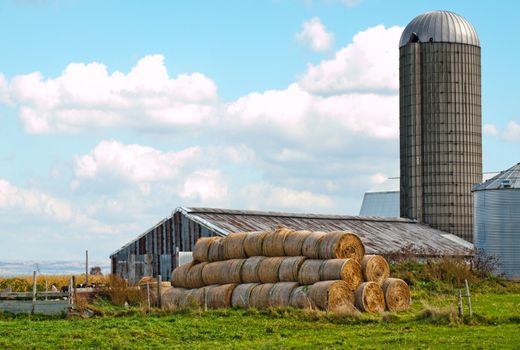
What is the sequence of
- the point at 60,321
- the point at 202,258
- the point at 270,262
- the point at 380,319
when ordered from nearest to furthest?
1. the point at 380,319
2. the point at 60,321
3. the point at 270,262
4. the point at 202,258

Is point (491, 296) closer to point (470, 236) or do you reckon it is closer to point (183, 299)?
point (183, 299)

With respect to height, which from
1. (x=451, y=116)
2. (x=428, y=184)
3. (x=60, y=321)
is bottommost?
(x=60, y=321)

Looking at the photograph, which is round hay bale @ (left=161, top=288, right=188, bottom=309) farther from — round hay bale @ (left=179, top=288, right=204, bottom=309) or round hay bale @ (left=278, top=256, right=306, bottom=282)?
round hay bale @ (left=278, top=256, right=306, bottom=282)

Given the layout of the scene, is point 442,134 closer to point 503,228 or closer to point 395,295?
point 503,228

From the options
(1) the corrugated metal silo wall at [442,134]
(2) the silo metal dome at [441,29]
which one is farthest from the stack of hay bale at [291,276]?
(2) the silo metal dome at [441,29]

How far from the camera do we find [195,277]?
34125mm

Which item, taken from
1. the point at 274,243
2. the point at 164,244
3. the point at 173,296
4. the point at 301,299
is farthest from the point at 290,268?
the point at 164,244

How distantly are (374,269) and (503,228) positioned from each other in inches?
1136

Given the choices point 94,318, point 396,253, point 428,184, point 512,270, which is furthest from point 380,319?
point 428,184

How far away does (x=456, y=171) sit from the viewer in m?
69.9

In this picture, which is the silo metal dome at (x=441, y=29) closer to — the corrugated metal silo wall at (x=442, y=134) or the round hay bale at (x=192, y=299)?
the corrugated metal silo wall at (x=442, y=134)

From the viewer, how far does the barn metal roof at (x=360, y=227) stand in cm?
4675

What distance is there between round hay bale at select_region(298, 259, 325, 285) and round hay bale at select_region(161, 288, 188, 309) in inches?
204

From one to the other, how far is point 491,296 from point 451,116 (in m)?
33.2
